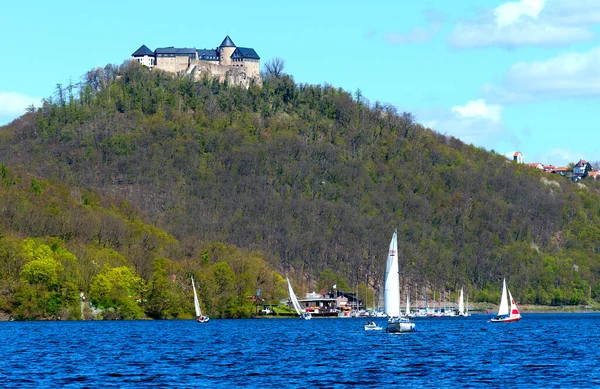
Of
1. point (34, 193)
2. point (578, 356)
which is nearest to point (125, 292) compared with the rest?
point (34, 193)

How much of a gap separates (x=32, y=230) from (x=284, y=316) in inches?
1556

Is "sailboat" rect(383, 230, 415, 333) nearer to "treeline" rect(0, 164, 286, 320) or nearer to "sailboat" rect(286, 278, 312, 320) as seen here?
"treeline" rect(0, 164, 286, 320)

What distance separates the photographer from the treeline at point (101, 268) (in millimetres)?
126250

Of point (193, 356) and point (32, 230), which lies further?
point (32, 230)

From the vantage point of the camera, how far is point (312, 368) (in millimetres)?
66125

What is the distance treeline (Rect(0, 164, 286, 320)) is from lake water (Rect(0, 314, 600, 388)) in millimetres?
15914

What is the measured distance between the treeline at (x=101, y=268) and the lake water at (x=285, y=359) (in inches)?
627

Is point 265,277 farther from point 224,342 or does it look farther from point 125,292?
point 224,342

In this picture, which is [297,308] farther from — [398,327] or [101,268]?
[398,327]

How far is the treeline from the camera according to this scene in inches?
4970

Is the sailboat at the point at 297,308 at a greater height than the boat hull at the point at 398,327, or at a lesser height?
greater

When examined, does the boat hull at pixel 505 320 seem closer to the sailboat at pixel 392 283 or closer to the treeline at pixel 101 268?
the treeline at pixel 101 268

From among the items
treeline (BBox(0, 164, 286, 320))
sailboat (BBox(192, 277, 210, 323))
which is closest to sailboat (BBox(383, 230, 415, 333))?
sailboat (BBox(192, 277, 210, 323))

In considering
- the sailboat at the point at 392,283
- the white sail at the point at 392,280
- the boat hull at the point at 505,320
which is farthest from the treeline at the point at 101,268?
the white sail at the point at 392,280
